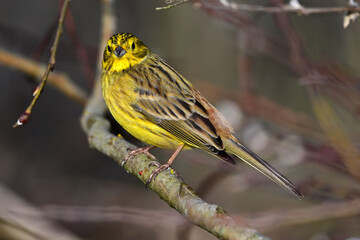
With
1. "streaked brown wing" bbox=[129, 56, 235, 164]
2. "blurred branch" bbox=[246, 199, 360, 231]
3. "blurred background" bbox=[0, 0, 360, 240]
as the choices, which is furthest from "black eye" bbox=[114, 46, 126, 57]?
"blurred branch" bbox=[246, 199, 360, 231]

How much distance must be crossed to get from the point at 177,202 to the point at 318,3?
5.43 metres

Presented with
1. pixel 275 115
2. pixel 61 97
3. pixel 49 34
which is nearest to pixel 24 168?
pixel 61 97

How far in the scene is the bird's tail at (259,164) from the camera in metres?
3.71

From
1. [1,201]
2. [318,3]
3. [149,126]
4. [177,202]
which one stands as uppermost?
[318,3]

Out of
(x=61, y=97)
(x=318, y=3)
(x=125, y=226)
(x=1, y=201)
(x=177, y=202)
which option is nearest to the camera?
(x=177, y=202)

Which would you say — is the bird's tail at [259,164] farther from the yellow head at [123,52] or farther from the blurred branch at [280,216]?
the yellow head at [123,52]

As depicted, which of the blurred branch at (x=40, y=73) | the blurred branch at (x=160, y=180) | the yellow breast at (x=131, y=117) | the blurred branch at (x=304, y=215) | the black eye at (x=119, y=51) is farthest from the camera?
the blurred branch at (x=40, y=73)

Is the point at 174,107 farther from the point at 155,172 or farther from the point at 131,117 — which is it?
the point at 155,172

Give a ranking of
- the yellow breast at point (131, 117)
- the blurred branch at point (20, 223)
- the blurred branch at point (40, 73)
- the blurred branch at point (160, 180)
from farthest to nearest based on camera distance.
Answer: the blurred branch at point (40, 73), the yellow breast at point (131, 117), the blurred branch at point (20, 223), the blurred branch at point (160, 180)

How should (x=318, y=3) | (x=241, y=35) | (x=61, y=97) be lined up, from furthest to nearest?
(x=61, y=97) → (x=318, y=3) → (x=241, y=35)

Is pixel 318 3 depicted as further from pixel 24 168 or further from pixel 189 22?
pixel 24 168

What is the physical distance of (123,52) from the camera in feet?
15.2

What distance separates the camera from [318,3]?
7.95 metres

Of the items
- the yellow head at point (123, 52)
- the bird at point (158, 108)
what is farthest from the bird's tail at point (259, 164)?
the yellow head at point (123, 52)
